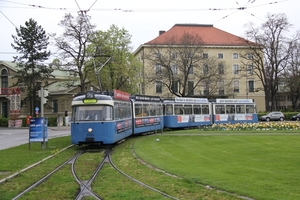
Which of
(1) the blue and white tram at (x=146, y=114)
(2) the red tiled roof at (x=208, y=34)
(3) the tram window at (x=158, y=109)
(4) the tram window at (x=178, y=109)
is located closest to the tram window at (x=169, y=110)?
Answer: (4) the tram window at (x=178, y=109)

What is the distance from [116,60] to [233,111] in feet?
67.4

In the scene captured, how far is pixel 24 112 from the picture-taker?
69875 mm

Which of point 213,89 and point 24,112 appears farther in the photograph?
point 24,112

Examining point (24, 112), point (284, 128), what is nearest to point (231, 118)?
point (284, 128)

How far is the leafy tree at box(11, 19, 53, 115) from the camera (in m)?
61.8

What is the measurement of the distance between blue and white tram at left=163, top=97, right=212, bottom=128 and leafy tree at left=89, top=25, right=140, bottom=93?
17662 millimetres

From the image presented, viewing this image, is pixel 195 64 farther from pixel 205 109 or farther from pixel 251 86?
pixel 251 86

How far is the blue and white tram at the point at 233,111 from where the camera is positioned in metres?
41.2

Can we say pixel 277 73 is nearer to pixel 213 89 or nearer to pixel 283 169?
pixel 213 89

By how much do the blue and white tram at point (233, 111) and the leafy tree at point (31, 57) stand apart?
3128cm

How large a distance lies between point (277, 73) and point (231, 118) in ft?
80.9

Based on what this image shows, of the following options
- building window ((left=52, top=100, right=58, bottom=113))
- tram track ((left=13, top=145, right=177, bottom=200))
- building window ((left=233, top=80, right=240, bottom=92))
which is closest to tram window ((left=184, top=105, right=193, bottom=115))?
tram track ((left=13, top=145, right=177, bottom=200))

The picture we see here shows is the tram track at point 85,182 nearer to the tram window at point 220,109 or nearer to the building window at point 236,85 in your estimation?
the tram window at point 220,109

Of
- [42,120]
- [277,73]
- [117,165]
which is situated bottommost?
Answer: [117,165]
